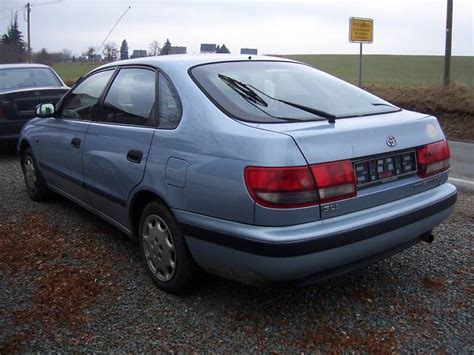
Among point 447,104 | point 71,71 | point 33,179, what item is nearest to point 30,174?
point 33,179

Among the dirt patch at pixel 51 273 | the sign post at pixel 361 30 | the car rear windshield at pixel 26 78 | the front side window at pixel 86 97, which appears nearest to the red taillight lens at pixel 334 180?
the dirt patch at pixel 51 273

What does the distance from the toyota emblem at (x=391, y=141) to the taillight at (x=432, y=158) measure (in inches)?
9.2

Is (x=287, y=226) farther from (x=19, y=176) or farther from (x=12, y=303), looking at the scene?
(x=19, y=176)

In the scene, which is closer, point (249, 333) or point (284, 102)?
point (249, 333)

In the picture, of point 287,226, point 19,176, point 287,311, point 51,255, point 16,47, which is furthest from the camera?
point 16,47

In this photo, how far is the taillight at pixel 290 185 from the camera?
2.46m

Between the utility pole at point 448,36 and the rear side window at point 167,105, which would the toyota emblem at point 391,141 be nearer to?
the rear side window at point 167,105

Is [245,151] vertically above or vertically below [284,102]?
below

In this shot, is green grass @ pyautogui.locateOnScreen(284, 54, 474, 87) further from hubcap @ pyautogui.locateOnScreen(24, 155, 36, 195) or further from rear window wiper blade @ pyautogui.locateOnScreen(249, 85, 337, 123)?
rear window wiper blade @ pyautogui.locateOnScreen(249, 85, 337, 123)

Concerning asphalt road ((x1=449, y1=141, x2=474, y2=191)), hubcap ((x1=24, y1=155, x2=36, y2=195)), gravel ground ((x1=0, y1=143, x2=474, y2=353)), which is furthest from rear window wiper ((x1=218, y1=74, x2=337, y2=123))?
asphalt road ((x1=449, y1=141, x2=474, y2=191))

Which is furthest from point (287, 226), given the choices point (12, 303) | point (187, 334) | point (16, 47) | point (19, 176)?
point (16, 47)

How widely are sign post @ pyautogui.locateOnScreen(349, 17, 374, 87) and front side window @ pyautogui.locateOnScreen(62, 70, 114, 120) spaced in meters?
11.9

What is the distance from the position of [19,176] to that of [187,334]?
497 centimetres

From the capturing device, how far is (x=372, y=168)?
2729mm
